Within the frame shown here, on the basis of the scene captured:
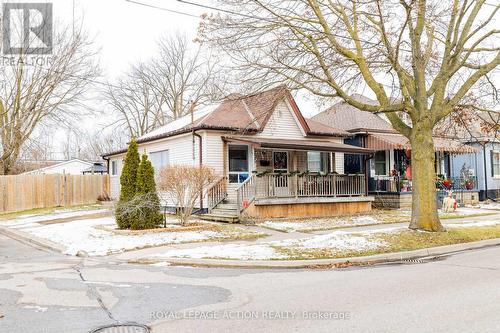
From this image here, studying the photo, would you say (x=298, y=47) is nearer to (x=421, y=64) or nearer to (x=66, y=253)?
(x=421, y=64)

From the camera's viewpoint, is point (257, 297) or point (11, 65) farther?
point (11, 65)

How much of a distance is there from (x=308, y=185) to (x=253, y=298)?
42.4 ft

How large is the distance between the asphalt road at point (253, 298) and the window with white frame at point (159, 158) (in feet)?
40.4

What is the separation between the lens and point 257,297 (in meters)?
6.66

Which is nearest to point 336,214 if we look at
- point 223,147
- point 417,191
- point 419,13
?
point 223,147

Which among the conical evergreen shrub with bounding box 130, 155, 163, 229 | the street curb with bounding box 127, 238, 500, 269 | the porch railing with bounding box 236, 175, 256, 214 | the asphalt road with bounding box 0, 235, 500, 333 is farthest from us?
the porch railing with bounding box 236, 175, 256, 214

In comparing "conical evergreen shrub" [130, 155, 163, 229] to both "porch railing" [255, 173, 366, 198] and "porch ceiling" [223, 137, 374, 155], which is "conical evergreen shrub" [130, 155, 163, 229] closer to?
"porch railing" [255, 173, 366, 198]

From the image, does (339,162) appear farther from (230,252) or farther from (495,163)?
(230,252)

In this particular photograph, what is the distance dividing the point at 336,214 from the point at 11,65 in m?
21.7

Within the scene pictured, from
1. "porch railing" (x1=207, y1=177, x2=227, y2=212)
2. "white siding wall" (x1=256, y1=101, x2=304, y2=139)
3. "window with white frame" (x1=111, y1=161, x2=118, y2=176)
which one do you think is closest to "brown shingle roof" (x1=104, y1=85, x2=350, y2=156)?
"white siding wall" (x1=256, y1=101, x2=304, y2=139)

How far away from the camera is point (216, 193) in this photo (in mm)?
18844

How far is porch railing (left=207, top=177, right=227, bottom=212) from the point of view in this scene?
1855 cm

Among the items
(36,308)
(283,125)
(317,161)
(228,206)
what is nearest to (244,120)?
(283,125)

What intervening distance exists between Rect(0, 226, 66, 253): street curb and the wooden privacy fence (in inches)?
335
